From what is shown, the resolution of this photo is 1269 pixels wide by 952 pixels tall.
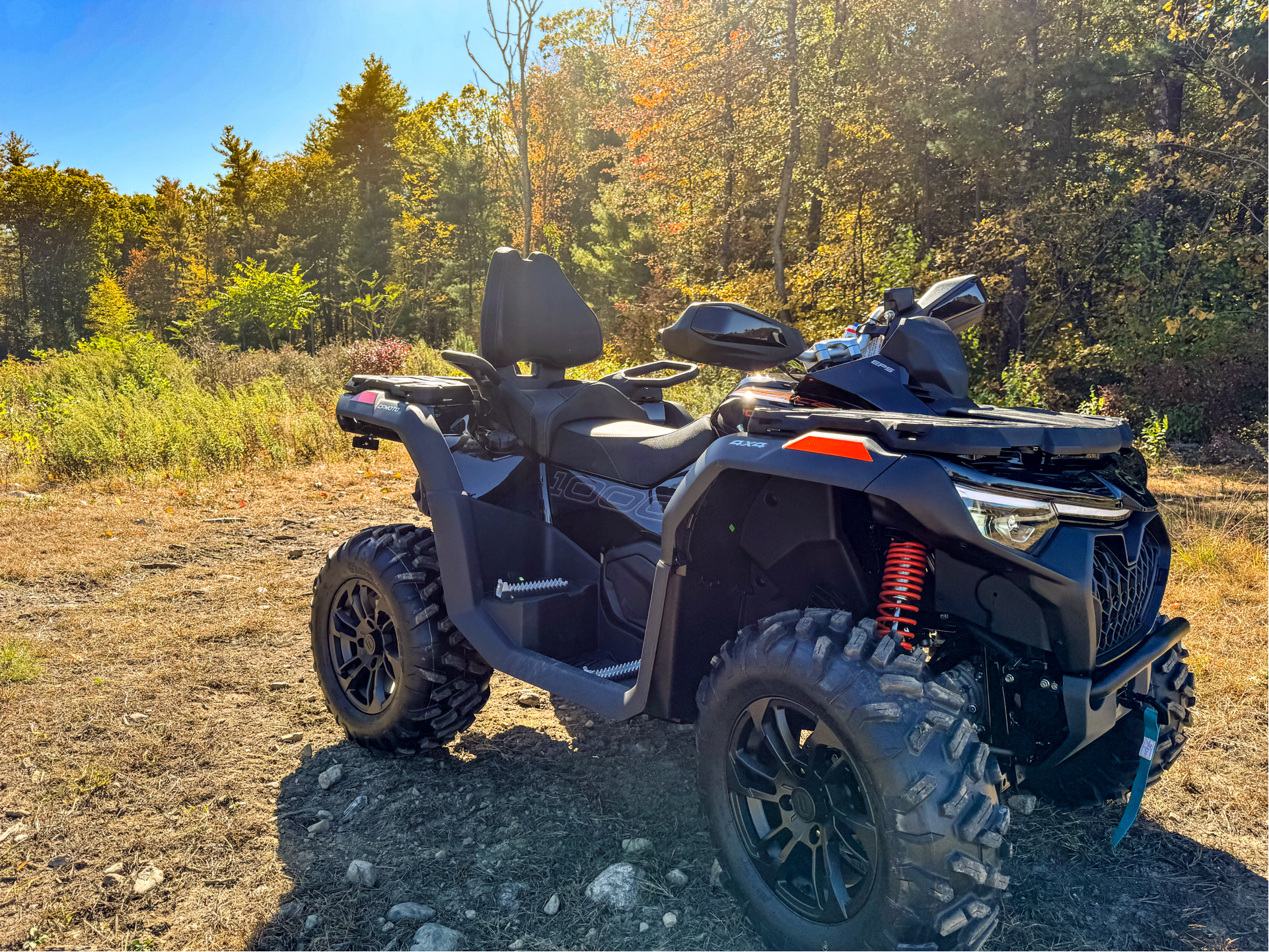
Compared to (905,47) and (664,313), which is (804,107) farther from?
(664,313)

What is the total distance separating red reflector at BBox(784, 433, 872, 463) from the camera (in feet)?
5.83

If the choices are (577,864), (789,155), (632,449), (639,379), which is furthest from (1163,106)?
(577,864)

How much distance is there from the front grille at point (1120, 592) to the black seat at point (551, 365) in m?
1.37

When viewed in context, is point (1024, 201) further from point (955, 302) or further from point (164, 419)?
point (164, 419)

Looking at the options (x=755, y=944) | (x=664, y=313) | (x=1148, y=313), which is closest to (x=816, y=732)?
(x=755, y=944)

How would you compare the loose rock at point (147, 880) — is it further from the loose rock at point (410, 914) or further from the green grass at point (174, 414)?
the green grass at point (174, 414)

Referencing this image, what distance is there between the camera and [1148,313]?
1129 cm

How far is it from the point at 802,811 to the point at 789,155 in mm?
15444

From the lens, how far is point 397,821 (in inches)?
107

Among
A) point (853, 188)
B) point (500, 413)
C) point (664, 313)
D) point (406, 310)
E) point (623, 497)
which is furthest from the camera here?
Answer: point (406, 310)

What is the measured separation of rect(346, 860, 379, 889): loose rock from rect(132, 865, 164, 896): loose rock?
53 centimetres

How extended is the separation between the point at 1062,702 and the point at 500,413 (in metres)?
2.15

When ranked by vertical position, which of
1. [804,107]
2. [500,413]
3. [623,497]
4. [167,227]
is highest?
[167,227]

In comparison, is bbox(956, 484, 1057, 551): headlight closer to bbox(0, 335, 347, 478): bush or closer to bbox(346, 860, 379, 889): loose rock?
bbox(346, 860, 379, 889): loose rock
